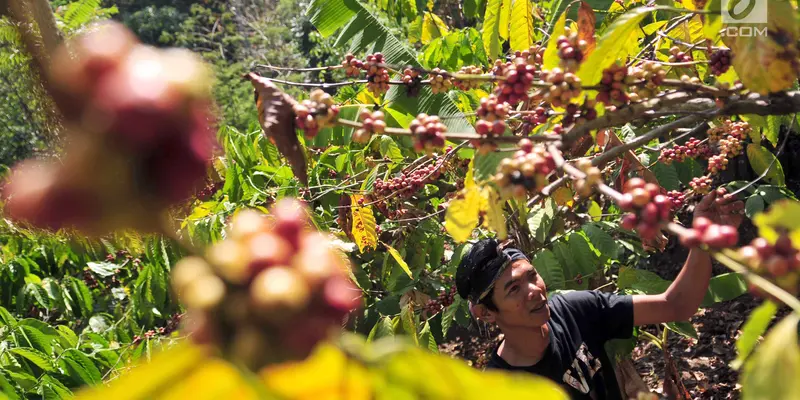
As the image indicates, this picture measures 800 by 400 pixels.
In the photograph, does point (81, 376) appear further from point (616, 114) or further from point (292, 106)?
point (616, 114)

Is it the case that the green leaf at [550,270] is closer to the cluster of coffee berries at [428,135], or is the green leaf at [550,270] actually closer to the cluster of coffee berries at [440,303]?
the cluster of coffee berries at [440,303]

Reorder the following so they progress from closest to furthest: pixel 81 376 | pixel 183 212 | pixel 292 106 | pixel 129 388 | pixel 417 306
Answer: pixel 129 388
pixel 183 212
pixel 292 106
pixel 81 376
pixel 417 306

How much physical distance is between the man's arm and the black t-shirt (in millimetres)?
65

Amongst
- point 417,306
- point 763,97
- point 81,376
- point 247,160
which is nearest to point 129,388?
point 763,97

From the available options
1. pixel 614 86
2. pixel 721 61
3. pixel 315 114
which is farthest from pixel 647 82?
pixel 315 114

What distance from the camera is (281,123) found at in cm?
Result: 102

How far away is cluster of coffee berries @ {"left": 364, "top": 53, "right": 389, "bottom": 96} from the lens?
5.33 ft

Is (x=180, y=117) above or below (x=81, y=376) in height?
above

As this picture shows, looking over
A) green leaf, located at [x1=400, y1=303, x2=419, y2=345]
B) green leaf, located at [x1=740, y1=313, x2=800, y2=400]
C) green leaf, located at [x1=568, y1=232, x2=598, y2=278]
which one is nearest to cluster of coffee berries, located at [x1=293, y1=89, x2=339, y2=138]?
green leaf, located at [x1=740, y1=313, x2=800, y2=400]

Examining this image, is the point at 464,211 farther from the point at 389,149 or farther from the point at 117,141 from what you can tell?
the point at 389,149

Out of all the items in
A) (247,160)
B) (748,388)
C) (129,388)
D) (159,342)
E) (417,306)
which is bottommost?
(417,306)

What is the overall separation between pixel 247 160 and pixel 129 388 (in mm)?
3596

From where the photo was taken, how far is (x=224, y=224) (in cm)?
296
